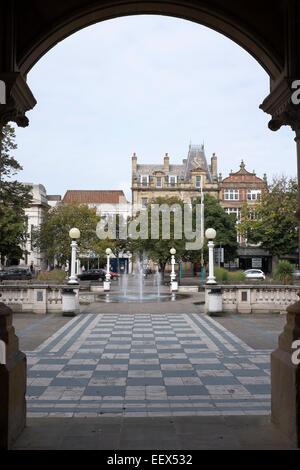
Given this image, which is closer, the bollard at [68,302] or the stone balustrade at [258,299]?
the bollard at [68,302]

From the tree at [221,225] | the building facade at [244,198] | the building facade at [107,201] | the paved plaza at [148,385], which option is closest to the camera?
the paved plaza at [148,385]

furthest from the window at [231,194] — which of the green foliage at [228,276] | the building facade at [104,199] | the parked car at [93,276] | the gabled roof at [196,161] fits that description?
the green foliage at [228,276]

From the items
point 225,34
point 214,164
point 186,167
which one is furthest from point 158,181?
point 225,34

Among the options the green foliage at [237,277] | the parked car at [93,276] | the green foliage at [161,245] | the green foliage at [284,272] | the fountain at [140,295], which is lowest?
the fountain at [140,295]

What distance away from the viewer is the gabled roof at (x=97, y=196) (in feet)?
235

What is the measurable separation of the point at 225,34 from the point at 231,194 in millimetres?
53982

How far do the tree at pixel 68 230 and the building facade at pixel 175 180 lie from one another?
68.0 feet

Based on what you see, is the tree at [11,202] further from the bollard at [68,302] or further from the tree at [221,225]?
the tree at [221,225]

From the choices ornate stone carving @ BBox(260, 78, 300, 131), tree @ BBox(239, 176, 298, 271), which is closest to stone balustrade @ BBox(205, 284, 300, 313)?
ornate stone carving @ BBox(260, 78, 300, 131)

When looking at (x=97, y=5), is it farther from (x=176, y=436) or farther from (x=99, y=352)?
(x=99, y=352)

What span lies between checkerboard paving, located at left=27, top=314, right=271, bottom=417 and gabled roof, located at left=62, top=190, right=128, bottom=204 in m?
61.0

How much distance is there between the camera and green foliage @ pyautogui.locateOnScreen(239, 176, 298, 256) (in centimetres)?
3666

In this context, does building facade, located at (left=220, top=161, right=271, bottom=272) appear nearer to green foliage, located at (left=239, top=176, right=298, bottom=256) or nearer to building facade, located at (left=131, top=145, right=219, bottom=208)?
building facade, located at (left=131, top=145, right=219, bottom=208)
